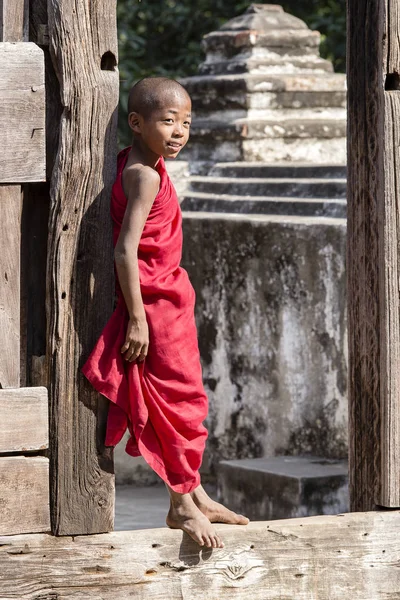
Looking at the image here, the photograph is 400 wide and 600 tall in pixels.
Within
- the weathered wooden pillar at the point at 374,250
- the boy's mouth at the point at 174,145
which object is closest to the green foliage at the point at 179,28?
the weathered wooden pillar at the point at 374,250

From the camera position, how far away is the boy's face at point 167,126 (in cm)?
405

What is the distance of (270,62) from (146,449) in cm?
554

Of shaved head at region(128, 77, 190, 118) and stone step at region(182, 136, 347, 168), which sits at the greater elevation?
stone step at region(182, 136, 347, 168)

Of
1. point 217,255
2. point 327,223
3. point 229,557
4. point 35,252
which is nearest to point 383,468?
point 229,557

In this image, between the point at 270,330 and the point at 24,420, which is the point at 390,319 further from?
the point at 270,330

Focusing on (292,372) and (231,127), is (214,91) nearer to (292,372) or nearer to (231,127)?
(231,127)

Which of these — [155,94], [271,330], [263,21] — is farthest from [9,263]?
[263,21]

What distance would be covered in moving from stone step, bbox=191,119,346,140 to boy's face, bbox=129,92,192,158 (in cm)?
476

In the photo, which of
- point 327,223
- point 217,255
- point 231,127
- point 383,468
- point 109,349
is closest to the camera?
point 109,349

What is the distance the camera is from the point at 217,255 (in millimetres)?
7828

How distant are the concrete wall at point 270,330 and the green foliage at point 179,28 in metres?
6.10

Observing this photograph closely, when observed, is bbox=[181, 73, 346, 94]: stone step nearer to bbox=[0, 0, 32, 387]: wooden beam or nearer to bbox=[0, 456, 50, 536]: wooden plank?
bbox=[0, 0, 32, 387]: wooden beam

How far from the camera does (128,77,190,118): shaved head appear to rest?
160 inches

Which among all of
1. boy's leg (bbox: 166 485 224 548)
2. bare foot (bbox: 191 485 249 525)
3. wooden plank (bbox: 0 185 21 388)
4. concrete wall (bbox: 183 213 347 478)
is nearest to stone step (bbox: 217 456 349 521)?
concrete wall (bbox: 183 213 347 478)
